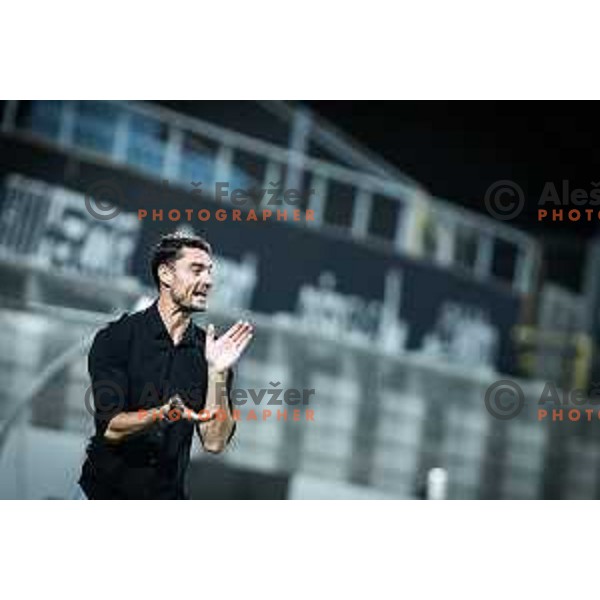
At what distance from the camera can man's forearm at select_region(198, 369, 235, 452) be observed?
4086 millimetres

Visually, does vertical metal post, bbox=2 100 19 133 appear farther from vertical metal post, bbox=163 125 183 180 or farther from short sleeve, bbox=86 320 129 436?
short sleeve, bbox=86 320 129 436

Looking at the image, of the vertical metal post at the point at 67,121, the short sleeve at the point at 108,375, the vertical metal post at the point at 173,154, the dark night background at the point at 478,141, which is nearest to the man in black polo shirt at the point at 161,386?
the short sleeve at the point at 108,375

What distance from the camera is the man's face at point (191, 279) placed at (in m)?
4.12

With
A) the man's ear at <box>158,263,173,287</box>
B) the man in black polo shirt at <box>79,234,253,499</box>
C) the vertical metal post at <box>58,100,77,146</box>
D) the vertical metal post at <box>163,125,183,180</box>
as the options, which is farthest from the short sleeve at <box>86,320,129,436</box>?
the vertical metal post at <box>58,100,77,146</box>

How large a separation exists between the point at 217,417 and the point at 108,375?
17.0 inches

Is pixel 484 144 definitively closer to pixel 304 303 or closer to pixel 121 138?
pixel 304 303

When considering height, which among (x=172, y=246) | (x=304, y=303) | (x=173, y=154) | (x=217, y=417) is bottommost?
(x=217, y=417)

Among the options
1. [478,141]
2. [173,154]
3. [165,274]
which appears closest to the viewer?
[165,274]

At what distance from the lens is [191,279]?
13.6 feet

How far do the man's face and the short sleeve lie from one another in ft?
0.78

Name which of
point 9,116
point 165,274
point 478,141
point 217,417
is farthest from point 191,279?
point 478,141

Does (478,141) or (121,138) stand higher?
(478,141)

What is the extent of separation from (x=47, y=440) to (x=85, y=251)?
72cm
